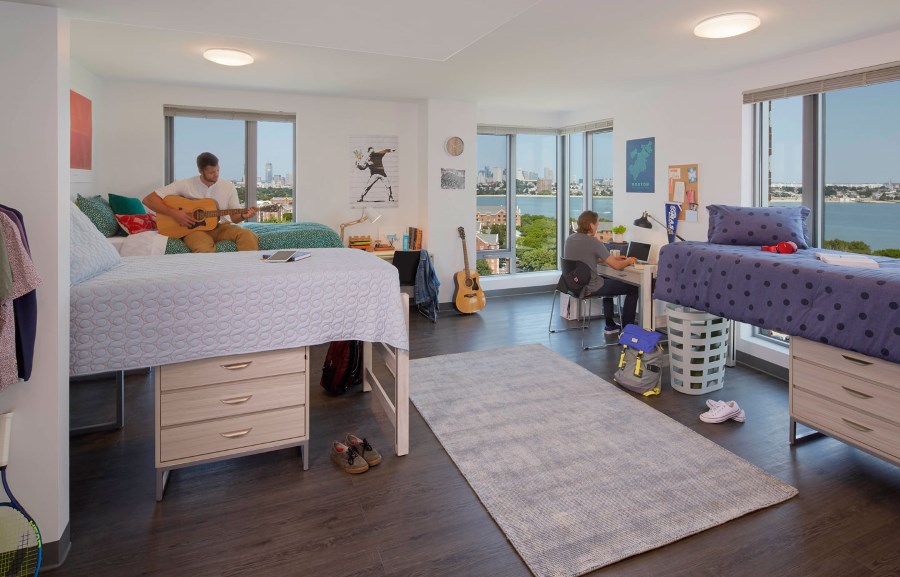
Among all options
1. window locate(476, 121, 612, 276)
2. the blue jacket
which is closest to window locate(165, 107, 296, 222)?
the blue jacket

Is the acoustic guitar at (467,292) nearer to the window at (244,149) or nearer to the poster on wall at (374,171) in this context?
the poster on wall at (374,171)

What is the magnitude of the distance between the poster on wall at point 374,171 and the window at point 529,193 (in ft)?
4.05

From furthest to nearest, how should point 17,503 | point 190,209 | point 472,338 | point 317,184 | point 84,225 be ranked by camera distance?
point 317,184 → point 472,338 → point 190,209 → point 84,225 → point 17,503

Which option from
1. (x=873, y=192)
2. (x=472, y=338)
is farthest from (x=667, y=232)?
(x=472, y=338)

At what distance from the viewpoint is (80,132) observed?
4.56 m

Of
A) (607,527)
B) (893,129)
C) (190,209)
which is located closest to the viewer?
(607,527)

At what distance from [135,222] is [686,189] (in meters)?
4.86

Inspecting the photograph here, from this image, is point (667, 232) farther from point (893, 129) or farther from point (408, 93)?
point (408, 93)

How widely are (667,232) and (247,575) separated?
4.50 metres

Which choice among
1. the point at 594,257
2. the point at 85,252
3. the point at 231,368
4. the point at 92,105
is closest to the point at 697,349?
the point at 594,257

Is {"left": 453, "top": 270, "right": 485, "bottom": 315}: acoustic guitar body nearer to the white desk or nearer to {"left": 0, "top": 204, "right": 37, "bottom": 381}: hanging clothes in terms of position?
the white desk

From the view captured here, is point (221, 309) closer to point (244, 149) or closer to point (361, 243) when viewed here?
point (361, 243)

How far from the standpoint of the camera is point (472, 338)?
4.95m

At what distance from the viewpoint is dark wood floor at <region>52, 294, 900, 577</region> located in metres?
1.90
